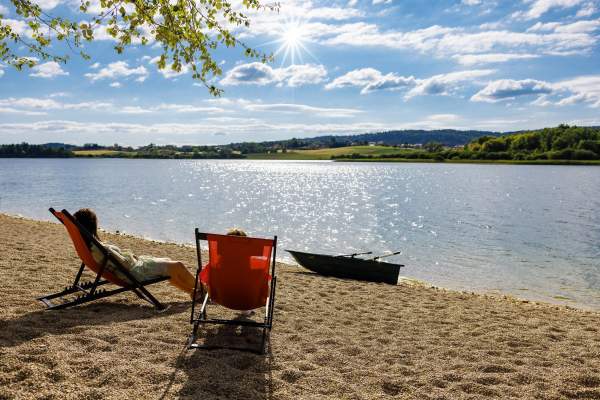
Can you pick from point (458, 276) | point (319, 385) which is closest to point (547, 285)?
point (458, 276)

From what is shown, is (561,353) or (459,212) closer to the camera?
(561,353)

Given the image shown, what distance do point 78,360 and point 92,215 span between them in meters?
2.56

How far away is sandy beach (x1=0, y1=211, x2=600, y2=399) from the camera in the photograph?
4.37 metres

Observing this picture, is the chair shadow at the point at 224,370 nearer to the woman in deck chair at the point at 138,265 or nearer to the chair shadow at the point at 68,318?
the chair shadow at the point at 68,318

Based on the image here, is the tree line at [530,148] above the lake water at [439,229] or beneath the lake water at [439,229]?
above

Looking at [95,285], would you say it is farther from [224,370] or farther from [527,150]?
[527,150]

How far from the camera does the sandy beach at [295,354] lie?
14.3 ft

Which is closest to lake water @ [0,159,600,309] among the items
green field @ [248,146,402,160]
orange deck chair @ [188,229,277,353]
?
orange deck chair @ [188,229,277,353]

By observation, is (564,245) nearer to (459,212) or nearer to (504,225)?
(504,225)

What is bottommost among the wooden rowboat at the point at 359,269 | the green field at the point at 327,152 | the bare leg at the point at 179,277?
the wooden rowboat at the point at 359,269

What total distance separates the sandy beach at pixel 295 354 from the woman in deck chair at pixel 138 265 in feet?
1.48

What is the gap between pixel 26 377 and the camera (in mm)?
4199

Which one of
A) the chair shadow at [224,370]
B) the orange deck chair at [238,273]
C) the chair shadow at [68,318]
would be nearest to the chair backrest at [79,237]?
the chair shadow at [68,318]

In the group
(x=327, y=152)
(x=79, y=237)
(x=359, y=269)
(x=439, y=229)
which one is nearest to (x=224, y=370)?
(x=79, y=237)
